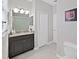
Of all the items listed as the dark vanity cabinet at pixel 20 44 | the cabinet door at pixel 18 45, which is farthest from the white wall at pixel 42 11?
the cabinet door at pixel 18 45

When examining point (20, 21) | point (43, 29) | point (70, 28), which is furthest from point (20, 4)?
point (70, 28)

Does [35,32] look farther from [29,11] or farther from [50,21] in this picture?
[50,21]

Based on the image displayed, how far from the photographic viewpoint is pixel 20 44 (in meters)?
4.13

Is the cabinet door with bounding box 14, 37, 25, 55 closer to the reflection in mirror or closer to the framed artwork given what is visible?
the reflection in mirror

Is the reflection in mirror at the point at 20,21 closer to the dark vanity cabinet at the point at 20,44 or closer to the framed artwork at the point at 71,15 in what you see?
the dark vanity cabinet at the point at 20,44

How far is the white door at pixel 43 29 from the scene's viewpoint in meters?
5.57

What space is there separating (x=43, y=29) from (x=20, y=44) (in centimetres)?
212

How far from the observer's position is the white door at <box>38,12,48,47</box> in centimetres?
557

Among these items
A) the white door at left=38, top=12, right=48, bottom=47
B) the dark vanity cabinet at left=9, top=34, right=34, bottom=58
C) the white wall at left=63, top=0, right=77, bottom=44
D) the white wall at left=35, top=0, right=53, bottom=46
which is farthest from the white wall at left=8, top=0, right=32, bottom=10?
the white wall at left=63, top=0, right=77, bottom=44

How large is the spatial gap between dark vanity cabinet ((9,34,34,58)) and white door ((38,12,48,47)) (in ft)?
2.64

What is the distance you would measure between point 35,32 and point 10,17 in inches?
57.2

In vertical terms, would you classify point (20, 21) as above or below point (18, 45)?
above

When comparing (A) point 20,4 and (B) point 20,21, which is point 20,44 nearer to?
(B) point 20,21

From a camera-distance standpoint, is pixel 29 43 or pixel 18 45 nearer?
pixel 18 45
